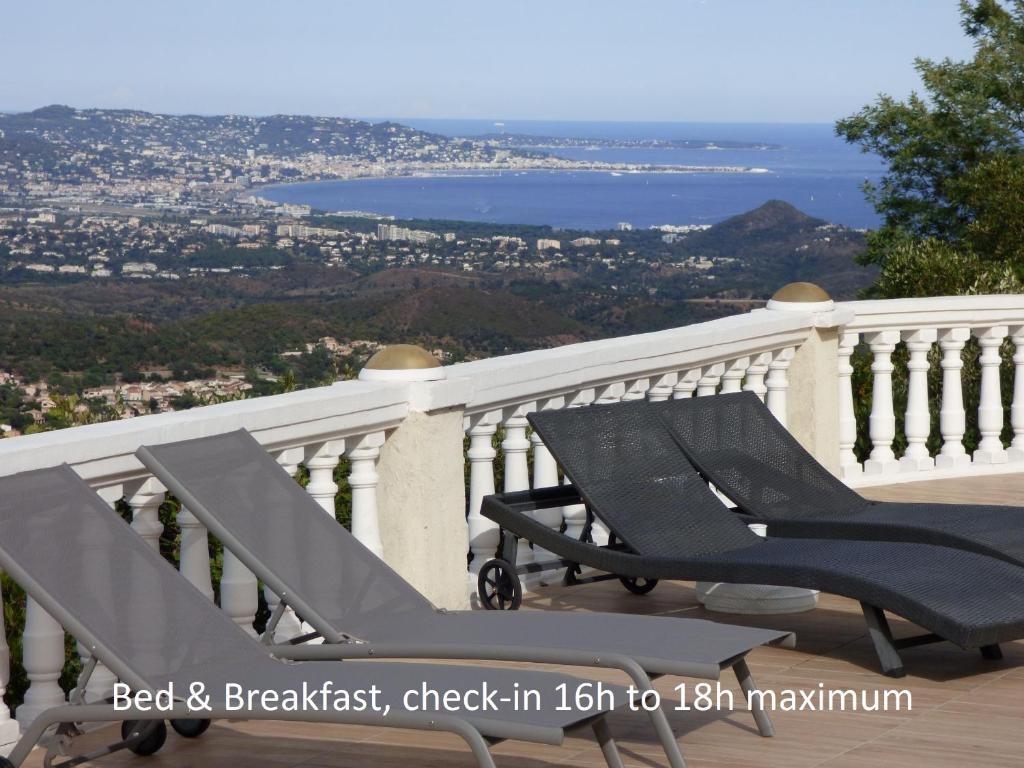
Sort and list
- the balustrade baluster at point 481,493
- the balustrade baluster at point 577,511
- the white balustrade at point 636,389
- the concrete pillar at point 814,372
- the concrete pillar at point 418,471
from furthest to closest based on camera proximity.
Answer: the concrete pillar at point 814,372 → the white balustrade at point 636,389 → the balustrade baluster at point 577,511 → the balustrade baluster at point 481,493 → the concrete pillar at point 418,471

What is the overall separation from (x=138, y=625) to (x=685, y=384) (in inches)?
149

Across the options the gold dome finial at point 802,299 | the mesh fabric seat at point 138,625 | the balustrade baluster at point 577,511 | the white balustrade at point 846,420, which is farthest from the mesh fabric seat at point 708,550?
the white balustrade at point 846,420

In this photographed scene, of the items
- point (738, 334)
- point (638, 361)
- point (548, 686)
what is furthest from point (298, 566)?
point (738, 334)

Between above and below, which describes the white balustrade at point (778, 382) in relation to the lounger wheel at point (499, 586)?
above

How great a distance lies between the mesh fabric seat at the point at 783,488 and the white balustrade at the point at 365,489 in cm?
124

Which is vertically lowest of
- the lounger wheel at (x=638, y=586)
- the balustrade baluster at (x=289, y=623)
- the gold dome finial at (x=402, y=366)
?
the lounger wheel at (x=638, y=586)

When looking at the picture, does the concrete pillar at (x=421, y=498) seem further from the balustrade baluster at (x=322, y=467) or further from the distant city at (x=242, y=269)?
the distant city at (x=242, y=269)

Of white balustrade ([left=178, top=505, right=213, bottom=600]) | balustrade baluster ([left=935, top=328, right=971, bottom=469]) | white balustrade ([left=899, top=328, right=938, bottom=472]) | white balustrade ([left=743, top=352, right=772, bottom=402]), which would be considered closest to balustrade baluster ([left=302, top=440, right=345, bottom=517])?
white balustrade ([left=178, top=505, right=213, bottom=600])

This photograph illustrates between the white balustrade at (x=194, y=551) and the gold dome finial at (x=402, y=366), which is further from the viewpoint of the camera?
the gold dome finial at (x=402, y=366)

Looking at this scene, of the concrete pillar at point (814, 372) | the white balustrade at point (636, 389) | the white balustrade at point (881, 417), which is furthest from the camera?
the white balustrade at point (881, 417)

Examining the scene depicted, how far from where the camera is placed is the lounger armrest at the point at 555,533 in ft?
17.4

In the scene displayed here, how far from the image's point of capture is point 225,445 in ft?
14.8

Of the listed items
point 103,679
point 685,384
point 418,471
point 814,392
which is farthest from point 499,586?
point 814,392

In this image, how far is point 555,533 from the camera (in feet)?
18.0
